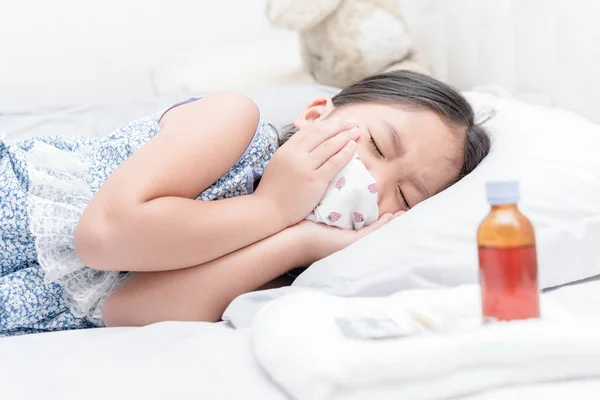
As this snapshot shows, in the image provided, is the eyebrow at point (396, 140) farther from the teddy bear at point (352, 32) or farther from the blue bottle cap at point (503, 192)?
the teddy bear at point (352, 32)

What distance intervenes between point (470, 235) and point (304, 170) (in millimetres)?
263

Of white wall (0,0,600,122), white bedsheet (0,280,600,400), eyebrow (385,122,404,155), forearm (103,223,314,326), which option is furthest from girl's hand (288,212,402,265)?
white wall (0,0,600,122)

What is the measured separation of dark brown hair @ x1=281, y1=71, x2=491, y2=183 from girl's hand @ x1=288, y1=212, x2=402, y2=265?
0.22 meters

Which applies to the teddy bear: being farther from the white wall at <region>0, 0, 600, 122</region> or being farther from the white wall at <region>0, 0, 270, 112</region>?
the white wall at <region>0, 0, 270, 112</region>

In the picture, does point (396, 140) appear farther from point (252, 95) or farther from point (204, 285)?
point (252, 95)

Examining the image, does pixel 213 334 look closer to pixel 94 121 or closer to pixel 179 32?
pixel 94 121

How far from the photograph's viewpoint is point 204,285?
1108 millimetres

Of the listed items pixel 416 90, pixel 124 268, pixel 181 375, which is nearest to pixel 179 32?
pixel 416 90

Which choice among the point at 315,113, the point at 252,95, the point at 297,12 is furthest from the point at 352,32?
the point at 315,113

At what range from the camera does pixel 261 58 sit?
2344mm

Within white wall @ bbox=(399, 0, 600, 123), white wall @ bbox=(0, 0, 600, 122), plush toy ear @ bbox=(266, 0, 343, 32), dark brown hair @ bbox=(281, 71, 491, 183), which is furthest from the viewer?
white wall @ bbox=(0, 0, 600, 122)

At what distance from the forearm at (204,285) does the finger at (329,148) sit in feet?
0.36

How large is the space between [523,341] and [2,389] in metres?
0.52

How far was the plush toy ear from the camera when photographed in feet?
6.54
